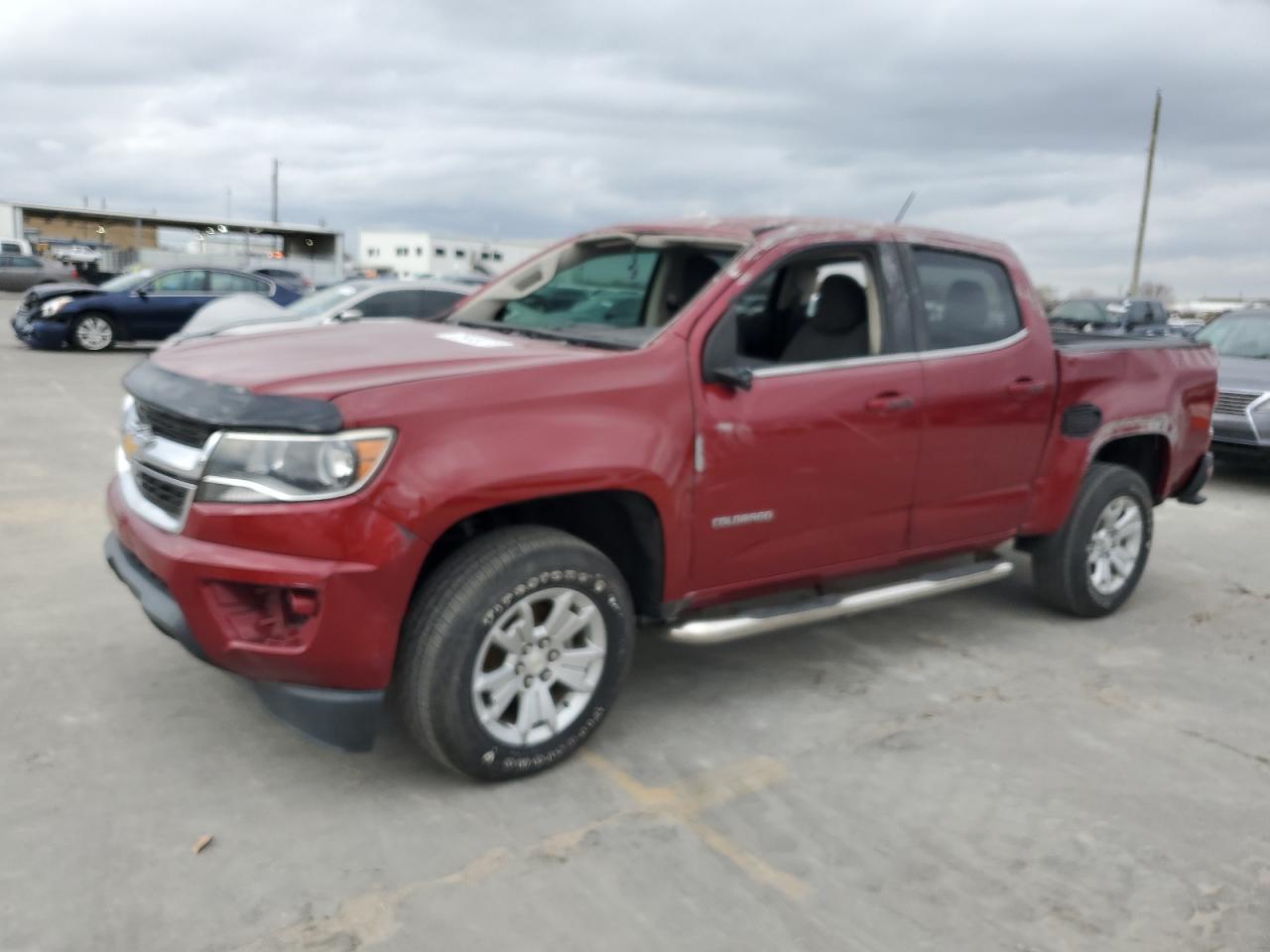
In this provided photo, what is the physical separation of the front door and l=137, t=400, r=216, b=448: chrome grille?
1559 millimetres

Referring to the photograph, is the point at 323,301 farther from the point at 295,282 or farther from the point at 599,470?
the point at 295,282

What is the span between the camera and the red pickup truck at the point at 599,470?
3096mm

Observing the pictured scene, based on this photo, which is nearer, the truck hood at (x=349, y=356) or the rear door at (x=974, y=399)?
the truck hood at (x=349, y=356)

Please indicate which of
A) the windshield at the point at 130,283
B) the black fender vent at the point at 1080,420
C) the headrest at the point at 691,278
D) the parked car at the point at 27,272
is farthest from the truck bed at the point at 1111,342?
the parked car at the point at 27,272

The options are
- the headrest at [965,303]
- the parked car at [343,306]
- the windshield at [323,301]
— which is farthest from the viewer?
the windshield at [323,301]

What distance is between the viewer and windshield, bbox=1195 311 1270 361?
10470mm

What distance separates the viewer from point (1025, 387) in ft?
15.7

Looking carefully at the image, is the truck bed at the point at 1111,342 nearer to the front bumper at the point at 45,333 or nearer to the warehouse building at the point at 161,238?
the front bumper at the point at 45,333

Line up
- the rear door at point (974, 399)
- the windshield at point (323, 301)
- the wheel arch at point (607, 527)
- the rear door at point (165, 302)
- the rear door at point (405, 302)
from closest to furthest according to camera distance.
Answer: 1. the wheel arch at point (607, 527)
2. the rear door at point (974, 399)
3. the windshield at point (323, 301)
4. the rear door at point (405, 302)
5. the rear door at point (165, 302)

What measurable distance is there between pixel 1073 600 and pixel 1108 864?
2390mm

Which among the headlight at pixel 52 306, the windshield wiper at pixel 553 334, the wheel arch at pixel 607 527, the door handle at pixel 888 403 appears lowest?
the headlight at pixel 52 306

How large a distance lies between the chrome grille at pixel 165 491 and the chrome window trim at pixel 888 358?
1889 millimetres

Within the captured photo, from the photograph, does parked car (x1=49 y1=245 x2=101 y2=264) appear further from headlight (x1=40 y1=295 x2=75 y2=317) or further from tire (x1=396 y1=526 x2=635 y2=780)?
tire (x1=396 y1=526 x2=635 y2=780)

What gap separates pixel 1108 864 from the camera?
316cm
